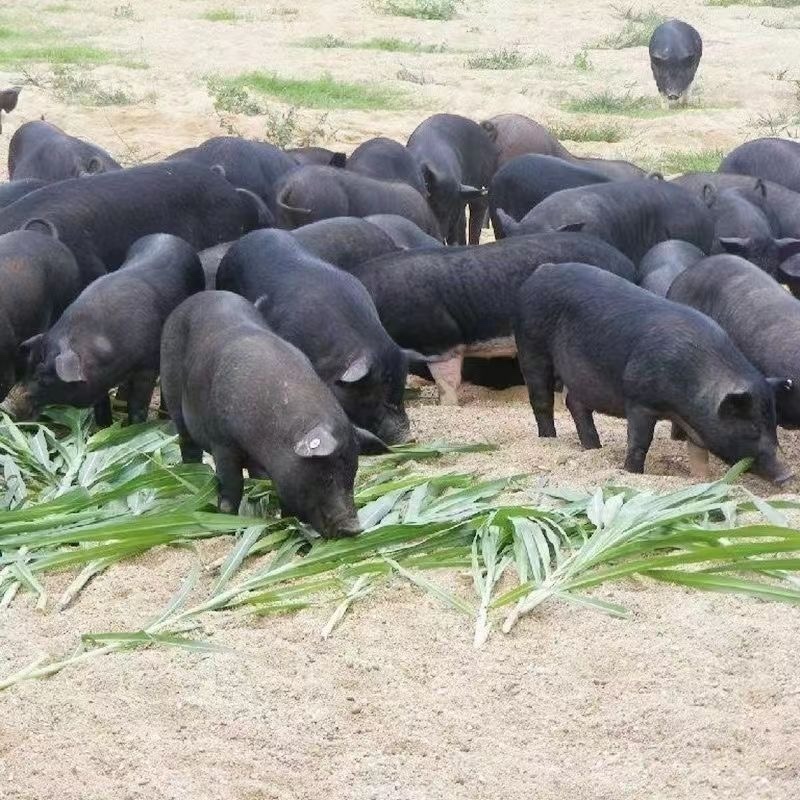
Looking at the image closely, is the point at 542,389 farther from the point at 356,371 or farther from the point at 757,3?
the point at 757,3

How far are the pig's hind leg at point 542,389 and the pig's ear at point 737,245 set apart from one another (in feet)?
8.18

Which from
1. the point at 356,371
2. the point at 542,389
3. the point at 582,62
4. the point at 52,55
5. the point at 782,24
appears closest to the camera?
the point at 356,371

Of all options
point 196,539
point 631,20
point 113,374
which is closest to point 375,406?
point 113,374

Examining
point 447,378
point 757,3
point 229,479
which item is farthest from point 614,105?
point 229,479

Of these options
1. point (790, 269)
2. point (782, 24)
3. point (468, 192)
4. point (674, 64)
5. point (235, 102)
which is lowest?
point (782, 24)

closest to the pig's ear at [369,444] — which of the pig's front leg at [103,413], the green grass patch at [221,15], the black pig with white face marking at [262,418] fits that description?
the black pig with white face marking at [262,418]

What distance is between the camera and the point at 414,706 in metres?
4.11

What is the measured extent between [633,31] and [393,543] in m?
19.4

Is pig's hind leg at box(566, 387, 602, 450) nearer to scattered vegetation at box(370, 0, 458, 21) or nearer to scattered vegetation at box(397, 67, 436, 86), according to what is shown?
scattered vegetation at box(397, 67, 436, 86)

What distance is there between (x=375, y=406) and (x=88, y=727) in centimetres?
276

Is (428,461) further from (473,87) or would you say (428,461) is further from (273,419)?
(473,87)

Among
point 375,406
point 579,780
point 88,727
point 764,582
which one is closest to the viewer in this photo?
point 579,780

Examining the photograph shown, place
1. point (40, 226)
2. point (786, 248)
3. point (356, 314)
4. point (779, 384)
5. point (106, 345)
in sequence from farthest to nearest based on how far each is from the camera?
1. point (786, 248)
2. point (40, 226)
3. point (356, 314)
4. point (106, 345)
5. point (779, 384)

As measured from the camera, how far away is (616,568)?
473cm
